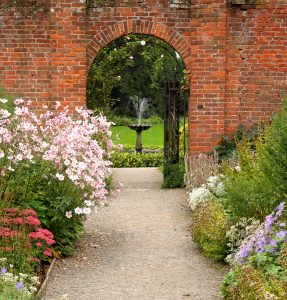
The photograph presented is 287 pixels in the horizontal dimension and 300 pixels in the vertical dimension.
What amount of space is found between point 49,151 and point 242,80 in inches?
255

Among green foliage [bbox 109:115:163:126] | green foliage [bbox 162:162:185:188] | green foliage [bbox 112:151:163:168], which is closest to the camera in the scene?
green foliage [bbox 162:162:185:188]

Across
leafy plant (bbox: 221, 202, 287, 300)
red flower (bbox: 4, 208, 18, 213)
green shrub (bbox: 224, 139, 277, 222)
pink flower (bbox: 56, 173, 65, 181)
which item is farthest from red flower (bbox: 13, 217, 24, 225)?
green shrub (bbox: 224, 139, 277, 222)

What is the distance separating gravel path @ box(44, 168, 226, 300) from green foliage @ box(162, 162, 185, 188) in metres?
2.31

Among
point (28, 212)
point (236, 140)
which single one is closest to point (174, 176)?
point (236, 140)

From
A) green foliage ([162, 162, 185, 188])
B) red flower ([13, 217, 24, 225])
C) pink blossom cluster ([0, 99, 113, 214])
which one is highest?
pink blossom cluster ([0, 99, 113, 214])

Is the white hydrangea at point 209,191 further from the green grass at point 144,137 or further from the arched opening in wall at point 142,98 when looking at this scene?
the green grass at point 144,137

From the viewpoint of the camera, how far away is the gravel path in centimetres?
667

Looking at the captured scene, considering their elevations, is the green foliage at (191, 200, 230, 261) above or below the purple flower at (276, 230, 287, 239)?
below

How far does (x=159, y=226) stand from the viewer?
33.5 ft

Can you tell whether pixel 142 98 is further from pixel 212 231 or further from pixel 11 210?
pixel 11 210

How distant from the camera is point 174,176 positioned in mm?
14375

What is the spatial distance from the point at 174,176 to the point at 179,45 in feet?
8.81

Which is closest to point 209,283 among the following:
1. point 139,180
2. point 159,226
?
point 159,226

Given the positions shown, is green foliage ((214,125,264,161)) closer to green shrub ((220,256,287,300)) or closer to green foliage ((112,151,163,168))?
green shrub ((220,256,287,300))
